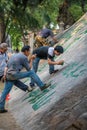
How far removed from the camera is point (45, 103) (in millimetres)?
10492

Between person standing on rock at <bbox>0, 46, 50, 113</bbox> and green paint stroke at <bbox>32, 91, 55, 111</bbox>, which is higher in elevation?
person standing on rock at <bbox>0, 46, 50, 113</bbox>

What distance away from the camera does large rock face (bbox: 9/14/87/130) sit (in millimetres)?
8336

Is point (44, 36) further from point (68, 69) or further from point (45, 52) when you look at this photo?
point (68, 69)

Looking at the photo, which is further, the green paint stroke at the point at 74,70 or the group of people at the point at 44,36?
the group of people at the point at 44,36

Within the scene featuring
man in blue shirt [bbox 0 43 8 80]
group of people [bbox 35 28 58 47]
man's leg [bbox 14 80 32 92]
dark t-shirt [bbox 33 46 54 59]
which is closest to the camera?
man's leg [bbox 14 80 32 92]

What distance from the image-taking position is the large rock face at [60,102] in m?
8.34

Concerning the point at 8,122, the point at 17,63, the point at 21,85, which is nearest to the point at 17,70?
the point at 17,63

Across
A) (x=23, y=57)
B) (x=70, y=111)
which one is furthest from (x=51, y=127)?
(x=23, y=57)

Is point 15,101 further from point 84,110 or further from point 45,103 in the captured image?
point 84,110

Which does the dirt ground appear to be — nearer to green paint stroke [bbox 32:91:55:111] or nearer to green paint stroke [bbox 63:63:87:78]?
green paint stroke [bbox 32:91:55:111]

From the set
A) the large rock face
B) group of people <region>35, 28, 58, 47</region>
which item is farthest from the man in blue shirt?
group of people <region>35, 28, 58, 47</region>

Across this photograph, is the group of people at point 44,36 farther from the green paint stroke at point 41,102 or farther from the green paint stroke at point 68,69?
the green paint stroke at point 41,102

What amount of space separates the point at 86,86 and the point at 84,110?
1528 millimetres

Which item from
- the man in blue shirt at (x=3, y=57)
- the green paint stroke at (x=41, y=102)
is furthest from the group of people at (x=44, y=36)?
the green paint stroke at (x=41, y=102)
